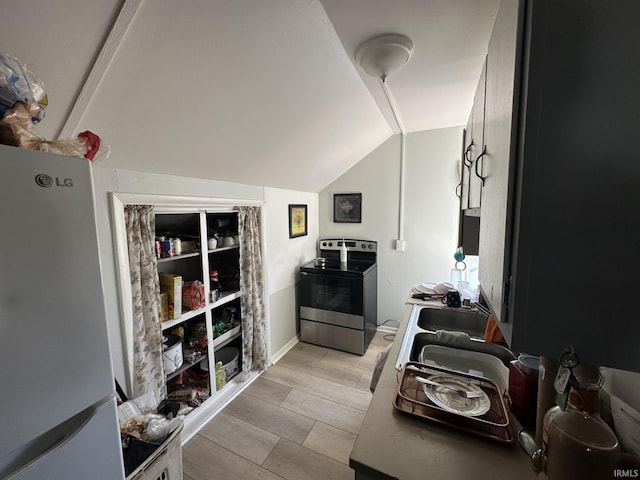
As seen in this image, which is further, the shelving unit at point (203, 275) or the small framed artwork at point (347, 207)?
the small framed artwork at point (347, 207)

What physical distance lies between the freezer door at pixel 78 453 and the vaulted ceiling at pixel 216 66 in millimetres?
1020

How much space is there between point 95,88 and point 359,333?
261cm

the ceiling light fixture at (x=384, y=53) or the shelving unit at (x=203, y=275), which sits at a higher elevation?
the ceiling light fixture at (x=384, y=53)

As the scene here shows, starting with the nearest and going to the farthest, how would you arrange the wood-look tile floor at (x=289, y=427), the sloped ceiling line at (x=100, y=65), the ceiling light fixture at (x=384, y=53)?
1. the sloped ceiling line at (x=100, y=65)
2. the ceiling light fixture at (x=384, y=53)
3. the wood-look tile floor at (x=289, y=427)

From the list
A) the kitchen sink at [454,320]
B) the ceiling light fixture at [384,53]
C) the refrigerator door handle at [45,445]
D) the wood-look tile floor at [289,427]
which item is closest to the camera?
the refrigerator door handle at [45,445]

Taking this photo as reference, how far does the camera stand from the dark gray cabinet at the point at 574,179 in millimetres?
494

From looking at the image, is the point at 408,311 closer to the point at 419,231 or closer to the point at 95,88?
the point at 419,231

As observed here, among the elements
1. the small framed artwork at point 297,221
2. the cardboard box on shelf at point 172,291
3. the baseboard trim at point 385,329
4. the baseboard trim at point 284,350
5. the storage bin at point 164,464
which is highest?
the small framed artwork at point 297,221

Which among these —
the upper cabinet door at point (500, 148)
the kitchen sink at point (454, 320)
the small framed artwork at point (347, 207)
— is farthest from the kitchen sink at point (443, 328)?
the small framed artwork at point (347, 207)

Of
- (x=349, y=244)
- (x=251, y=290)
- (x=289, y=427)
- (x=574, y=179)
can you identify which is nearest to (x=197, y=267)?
(x=251, y=290)

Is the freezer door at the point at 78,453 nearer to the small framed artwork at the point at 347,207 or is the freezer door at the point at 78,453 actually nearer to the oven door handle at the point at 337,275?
the oven door handle at the point at 337,275

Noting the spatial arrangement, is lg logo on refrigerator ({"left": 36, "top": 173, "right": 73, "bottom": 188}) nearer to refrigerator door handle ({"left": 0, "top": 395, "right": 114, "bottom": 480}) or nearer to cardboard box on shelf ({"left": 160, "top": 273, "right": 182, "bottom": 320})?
refrigerator door handle ({"left": 0, "top": 395, "right": 114, "bottom": 480})

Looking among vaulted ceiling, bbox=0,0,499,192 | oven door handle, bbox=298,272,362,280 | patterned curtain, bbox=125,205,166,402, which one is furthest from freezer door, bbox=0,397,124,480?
oven door handle, bbox=298,272,362,280

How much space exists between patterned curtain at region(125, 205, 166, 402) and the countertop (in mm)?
1318
